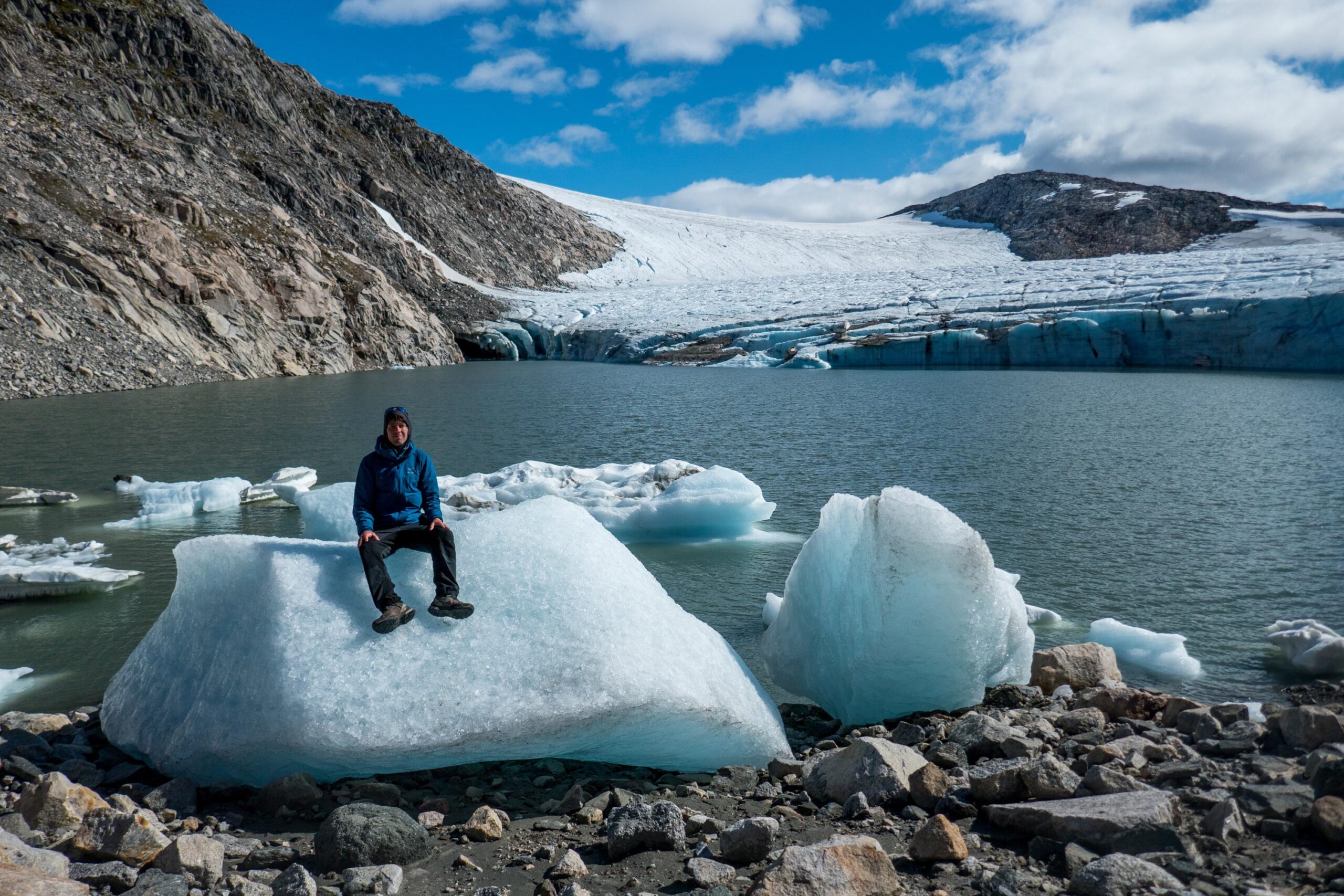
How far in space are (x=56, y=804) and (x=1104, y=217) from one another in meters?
81.4

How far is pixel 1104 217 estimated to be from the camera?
72125 millimetres

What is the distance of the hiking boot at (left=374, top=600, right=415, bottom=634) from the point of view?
3963 millimetres

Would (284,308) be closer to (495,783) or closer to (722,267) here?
(495,783)

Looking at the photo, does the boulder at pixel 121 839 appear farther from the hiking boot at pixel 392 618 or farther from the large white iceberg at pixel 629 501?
the large white iceberg at pixel 629 501

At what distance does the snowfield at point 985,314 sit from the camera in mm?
28578

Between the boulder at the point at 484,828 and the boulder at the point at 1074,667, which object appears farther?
the boulder at the point at 1074,667

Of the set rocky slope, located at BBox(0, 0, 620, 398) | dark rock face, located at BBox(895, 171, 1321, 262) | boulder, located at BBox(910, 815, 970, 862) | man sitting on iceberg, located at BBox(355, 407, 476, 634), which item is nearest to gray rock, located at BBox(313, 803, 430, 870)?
man sitting on iceberg, located at BBox(355, 407, 476, 634)

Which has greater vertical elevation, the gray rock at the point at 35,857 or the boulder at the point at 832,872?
the gray rock at the point at 35,857

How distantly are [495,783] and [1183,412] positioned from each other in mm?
19261

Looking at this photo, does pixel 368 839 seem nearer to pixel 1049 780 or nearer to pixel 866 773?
pixel 866 773

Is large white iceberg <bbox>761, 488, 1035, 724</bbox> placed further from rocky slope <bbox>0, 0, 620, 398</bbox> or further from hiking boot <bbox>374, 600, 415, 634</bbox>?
rocky slope <bbox>0, 0, 620, 398</bbox>

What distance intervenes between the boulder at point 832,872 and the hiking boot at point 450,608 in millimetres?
1823

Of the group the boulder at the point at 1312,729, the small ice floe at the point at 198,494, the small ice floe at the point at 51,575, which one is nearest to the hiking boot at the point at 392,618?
the boulder at the point at 1312,729

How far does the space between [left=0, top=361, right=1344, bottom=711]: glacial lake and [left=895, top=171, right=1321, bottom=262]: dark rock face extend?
46.5 meters
